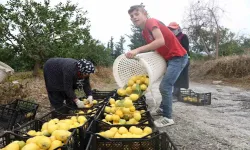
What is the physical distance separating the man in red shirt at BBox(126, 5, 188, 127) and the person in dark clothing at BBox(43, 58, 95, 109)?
74 cm

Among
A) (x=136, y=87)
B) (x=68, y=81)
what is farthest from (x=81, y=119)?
(x=136, y=87)

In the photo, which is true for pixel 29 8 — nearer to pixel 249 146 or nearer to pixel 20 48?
pixel 20 48

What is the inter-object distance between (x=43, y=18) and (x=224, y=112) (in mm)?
7812

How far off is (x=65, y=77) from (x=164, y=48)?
1516mm

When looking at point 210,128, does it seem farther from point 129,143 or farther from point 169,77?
point 129,143

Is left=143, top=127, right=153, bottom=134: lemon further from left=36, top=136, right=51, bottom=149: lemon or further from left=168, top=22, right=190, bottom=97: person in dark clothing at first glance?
left=168, top=22, right=190, bottom=97: person in dark clothing

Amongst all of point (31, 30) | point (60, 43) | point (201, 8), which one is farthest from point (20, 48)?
point (201, 8)

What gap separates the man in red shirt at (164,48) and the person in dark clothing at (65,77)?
2.43 feet

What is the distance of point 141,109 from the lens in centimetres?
377

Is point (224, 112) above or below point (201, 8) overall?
below

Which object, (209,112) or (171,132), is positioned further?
(209,112)

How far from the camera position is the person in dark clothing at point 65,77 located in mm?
3941

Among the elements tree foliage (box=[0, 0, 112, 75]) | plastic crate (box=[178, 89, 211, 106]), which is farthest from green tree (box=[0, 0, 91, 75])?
plastic crate (box=[178, 89, 211, 106])

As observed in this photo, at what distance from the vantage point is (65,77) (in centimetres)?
394
